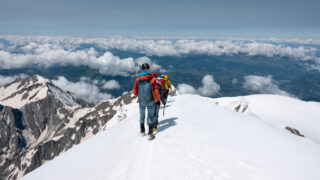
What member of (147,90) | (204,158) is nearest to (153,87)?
(147,90)

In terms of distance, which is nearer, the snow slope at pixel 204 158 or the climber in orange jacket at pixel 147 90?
the snow slope at pixel 204 158

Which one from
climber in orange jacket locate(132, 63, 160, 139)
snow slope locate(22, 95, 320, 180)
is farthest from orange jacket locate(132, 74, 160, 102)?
snow slope locate(22, 95, 320, 180)

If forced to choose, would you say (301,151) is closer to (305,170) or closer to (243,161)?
(305,170)

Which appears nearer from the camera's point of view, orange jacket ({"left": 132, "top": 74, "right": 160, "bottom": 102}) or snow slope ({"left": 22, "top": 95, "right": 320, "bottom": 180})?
snow slope ({"left": 22, "top": 95, "right": 320, "bottom": 180})

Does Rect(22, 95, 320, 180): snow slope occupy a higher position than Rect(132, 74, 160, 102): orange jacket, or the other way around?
Rect(132, 74, 160, 102): orange jacket

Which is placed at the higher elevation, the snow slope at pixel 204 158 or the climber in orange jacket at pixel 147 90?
the climber in orange jacket at pixel 147 90

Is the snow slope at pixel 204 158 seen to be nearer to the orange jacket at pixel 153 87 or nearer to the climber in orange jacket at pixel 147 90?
the climber in orange jacket at pixel 147 90

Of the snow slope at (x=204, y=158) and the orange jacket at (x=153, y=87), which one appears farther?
the orange jacket at (x=153, y=87)

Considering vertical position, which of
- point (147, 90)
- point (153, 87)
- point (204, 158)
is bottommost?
point (204, 158)

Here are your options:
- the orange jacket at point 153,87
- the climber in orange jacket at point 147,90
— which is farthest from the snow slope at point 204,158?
the orange jacket at point 153,87

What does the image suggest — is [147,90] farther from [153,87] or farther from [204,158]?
[204,158]

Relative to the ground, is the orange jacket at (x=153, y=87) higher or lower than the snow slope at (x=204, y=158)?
higher

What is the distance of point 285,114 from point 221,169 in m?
45.4

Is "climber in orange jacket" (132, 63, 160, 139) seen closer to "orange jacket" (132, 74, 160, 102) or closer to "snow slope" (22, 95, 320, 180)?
"orange jacket" (132, 74, 160, 102)
